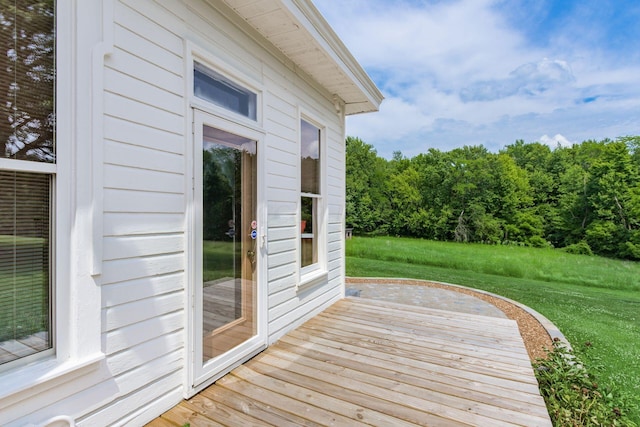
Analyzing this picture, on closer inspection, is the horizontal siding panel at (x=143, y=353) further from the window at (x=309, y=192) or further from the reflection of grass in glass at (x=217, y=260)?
the window at (x=309, y=192)

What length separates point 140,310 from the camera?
5.59ft

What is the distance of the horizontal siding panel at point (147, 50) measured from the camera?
1.61m

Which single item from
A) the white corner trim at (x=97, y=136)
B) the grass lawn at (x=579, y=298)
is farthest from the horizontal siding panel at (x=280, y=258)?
the grass lawn at (x=579, y=298)

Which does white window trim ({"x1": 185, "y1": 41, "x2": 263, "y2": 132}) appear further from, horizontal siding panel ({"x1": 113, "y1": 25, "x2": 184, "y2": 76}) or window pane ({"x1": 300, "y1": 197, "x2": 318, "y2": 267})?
window pane ({"x1": 300, "y1": 197, "x2": 318, "y2": 267})

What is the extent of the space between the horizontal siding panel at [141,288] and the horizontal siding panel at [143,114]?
0.87m

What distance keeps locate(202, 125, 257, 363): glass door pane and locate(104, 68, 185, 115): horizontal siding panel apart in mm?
269

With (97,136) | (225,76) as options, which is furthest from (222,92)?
(97,136)

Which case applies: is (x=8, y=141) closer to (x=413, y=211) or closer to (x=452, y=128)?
(x=413, y=211)

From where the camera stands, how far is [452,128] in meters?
26.7

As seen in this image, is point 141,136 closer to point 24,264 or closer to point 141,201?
point 141,201

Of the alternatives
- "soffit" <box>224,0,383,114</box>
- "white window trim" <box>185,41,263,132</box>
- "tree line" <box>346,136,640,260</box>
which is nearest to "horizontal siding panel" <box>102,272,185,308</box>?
"white window trim" <box>185,41,263,132</box>

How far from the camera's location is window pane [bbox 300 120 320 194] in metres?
3.57

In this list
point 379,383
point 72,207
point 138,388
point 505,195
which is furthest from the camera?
point 505,195

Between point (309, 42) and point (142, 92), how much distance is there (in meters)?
1.66
